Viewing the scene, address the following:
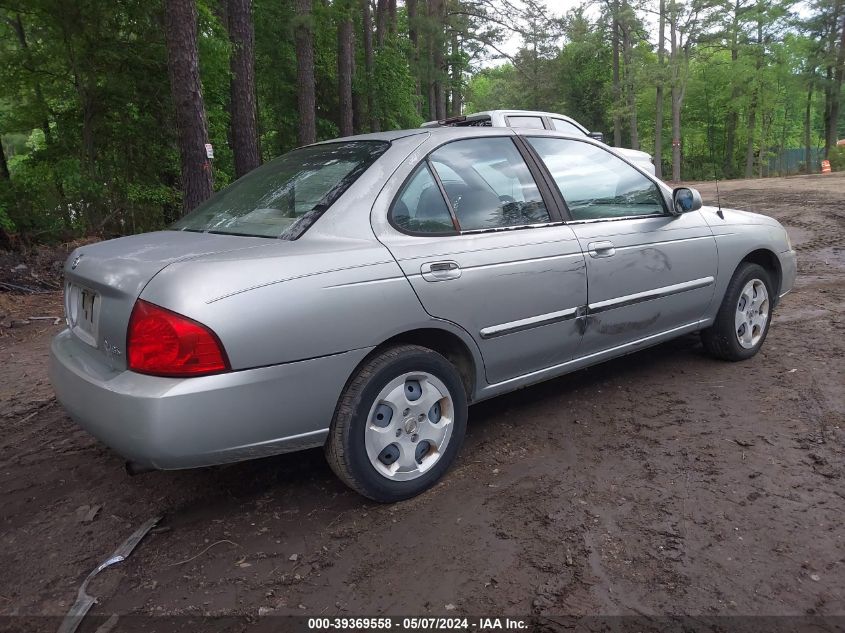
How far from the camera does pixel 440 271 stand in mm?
2920

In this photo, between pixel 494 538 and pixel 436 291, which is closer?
pixel 494 538

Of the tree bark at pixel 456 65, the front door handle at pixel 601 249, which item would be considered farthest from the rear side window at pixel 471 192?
the tree bark at pixel 456 65

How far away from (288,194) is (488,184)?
1.05 metres

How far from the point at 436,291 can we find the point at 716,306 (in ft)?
8.18

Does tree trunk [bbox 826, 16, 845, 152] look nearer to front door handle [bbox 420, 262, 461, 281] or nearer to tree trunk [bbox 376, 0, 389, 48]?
tree trunk [bbox 376, 0, 389, 48]

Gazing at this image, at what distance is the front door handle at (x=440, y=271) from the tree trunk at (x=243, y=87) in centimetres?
979

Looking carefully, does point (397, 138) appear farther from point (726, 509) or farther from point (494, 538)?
point (726, 509)

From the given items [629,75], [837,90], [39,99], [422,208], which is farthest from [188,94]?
[837,90]

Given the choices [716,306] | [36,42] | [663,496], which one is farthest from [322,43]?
[663,496]

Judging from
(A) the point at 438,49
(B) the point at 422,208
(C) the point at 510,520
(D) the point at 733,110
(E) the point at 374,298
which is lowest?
(C) the point at 510,520

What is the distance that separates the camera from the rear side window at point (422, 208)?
296 cm

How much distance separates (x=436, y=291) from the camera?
9.47 ft

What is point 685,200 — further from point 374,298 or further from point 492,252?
point 374,298

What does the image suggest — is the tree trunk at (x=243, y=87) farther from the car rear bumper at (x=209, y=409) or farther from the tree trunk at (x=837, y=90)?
the tree trunk at (x=837, y=90)
